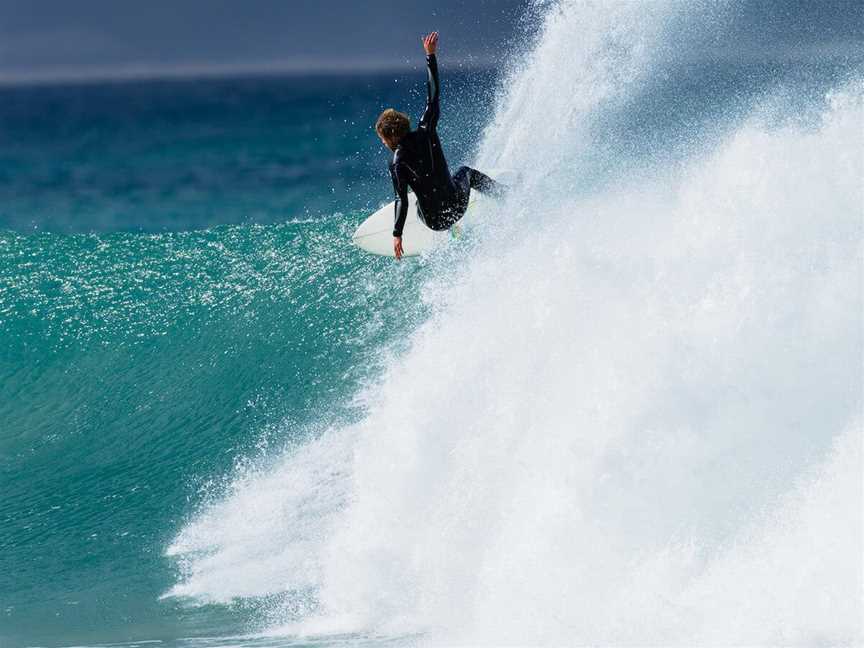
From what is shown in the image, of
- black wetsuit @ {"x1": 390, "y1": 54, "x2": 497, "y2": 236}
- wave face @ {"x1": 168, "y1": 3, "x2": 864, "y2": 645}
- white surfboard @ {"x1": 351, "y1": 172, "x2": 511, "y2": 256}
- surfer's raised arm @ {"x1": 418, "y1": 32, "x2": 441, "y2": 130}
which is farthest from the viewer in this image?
white surfboard @ {"x1": 351, "y1": 172, "x2": 511, "y2": 256}

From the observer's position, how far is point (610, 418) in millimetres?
4434

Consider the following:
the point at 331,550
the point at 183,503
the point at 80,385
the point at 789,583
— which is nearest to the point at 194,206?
the point at 80,385

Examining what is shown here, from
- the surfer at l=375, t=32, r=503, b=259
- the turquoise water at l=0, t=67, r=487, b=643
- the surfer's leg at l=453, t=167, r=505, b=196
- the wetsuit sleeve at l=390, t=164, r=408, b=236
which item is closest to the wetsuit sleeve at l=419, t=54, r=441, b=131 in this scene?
the surfer at l=375, t=32, r=503, b=259

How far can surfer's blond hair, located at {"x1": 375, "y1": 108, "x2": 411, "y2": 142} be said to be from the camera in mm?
5203

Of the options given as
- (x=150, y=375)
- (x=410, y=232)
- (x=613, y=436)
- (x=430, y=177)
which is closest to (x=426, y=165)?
(x=430, y=177)

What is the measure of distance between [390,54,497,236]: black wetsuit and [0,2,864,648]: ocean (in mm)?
674

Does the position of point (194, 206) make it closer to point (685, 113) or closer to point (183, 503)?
point (685, 113)

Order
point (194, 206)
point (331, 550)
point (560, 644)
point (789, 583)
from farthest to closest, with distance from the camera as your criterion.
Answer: point (194, 206) < point (331, 550) < point (560, 644) < point (789, 583)

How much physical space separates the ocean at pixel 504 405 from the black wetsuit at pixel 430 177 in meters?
0.67

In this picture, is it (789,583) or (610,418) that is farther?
(610,418)

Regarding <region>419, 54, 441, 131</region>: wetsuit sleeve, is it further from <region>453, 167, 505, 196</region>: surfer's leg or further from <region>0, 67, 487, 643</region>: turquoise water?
<region>0, 67, 487, 643</region>: turquoise water

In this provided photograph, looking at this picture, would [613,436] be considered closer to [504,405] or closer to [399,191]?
[504,405]

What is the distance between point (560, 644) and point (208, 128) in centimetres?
2402

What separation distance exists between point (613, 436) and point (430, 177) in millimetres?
1942
